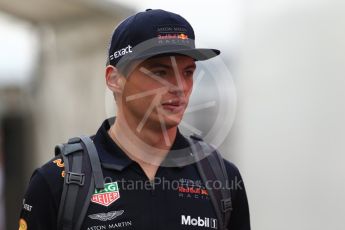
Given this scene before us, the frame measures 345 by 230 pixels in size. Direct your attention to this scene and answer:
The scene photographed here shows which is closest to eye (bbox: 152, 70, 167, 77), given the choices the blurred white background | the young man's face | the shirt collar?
the young man's face

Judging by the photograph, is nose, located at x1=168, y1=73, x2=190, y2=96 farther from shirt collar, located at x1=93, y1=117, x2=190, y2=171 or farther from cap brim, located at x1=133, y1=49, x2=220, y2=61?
shirt collar, located at x1=93, y1=117, x2=190, y2=171

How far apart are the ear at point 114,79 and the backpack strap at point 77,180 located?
0.25 metres

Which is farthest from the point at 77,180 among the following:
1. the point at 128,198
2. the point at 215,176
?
the point at 215,176

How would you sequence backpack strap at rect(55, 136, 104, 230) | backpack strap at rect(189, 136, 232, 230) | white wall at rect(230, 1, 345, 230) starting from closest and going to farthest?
backpack strap at rect(55, 136, 104, 230) → backpack strap at rect(189, 136, 232, 230) → white wall at rect(230, 1, 345, 230)

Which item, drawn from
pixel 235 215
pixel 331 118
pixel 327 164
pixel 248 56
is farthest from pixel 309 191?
pixel 235 215

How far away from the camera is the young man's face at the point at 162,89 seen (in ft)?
7.41

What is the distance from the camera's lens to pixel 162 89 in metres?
2.27

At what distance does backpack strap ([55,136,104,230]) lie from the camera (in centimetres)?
219

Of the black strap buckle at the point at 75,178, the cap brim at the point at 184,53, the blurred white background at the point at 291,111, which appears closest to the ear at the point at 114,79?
the cap brim at the point at 184,53

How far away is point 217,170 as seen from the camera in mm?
2465

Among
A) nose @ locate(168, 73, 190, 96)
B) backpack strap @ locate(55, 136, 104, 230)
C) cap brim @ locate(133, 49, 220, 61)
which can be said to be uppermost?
cap brim @ locate(133, 49, 220, 61)

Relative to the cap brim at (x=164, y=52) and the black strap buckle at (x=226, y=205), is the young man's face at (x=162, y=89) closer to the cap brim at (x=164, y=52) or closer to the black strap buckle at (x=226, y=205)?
the cap brim at (x=164, y=52)

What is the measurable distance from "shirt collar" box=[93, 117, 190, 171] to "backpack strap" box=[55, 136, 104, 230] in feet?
0.14

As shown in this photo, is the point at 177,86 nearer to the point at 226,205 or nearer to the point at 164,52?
the point at 164,52
